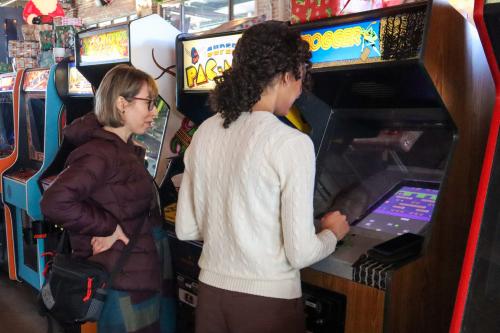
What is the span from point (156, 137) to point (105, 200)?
109 cm

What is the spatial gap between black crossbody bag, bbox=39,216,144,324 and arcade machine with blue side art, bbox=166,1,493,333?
2.38ft

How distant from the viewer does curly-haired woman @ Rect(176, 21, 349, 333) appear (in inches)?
47.3

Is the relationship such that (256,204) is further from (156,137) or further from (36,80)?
(36,80)

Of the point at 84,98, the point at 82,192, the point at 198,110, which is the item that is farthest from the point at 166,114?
the point at 82,192

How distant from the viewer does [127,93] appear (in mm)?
1798

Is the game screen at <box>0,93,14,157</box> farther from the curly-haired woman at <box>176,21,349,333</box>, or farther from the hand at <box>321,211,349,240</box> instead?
the hand at <box>321,211,349,240</box>

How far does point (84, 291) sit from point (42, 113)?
7.49ft

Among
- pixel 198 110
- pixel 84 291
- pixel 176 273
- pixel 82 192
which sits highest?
pixel 198 110

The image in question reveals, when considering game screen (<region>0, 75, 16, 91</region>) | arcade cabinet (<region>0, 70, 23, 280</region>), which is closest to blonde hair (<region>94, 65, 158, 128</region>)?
arcade cabinet (<region>0, 70, 23, 280</region>)

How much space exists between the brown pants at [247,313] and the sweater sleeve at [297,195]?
15 centimetres

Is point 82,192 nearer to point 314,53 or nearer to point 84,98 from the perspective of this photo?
point 314,53

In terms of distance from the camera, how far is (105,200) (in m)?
1.75

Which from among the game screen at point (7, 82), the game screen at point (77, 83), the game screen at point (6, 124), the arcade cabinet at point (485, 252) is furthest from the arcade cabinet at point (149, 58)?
the arcade cabinet at point (485, 252)

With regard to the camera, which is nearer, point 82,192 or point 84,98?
point 82,192
